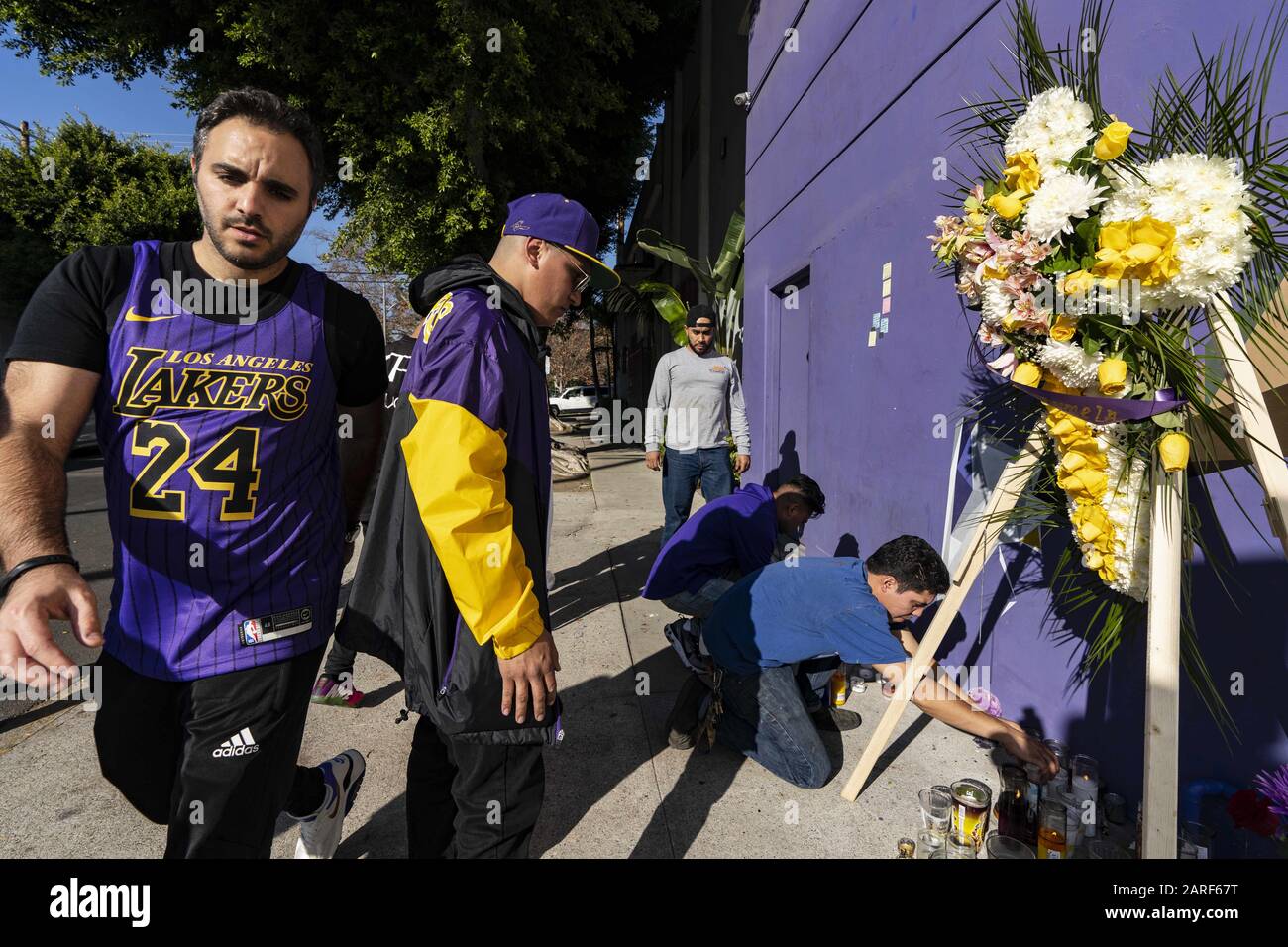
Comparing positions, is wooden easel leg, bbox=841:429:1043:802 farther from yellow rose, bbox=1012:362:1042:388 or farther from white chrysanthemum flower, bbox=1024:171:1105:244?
white chrysanthemum flower, bbox=1024:171:1105:244

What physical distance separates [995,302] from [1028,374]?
0.75 feet

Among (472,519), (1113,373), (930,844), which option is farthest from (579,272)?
(930,844)

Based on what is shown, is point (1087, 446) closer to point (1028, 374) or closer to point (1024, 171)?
point (1028, 374)

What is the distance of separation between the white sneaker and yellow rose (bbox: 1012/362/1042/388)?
2566 mm

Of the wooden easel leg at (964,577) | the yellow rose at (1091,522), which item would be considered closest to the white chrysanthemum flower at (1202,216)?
the yellow rose at (1091,522)

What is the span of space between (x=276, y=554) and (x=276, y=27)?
11212mm

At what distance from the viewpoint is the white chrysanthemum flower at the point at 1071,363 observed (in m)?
1.85

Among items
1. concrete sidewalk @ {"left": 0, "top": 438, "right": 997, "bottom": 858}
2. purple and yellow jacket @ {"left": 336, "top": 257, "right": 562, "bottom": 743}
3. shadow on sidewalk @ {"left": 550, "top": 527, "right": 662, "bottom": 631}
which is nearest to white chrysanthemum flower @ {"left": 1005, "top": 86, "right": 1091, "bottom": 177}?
purple and yellow jacket @ {"left": 336, "top": 257, "right": 562, "bottom": 743}

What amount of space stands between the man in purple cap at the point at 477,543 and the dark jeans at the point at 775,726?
1.52 metres

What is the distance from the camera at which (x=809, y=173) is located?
6.29 metres

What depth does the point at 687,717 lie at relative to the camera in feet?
11.3

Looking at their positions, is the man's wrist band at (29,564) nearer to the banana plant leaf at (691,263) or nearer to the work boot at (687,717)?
the work boot at (687,717)

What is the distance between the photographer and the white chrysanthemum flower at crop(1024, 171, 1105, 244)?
1.74 meters
